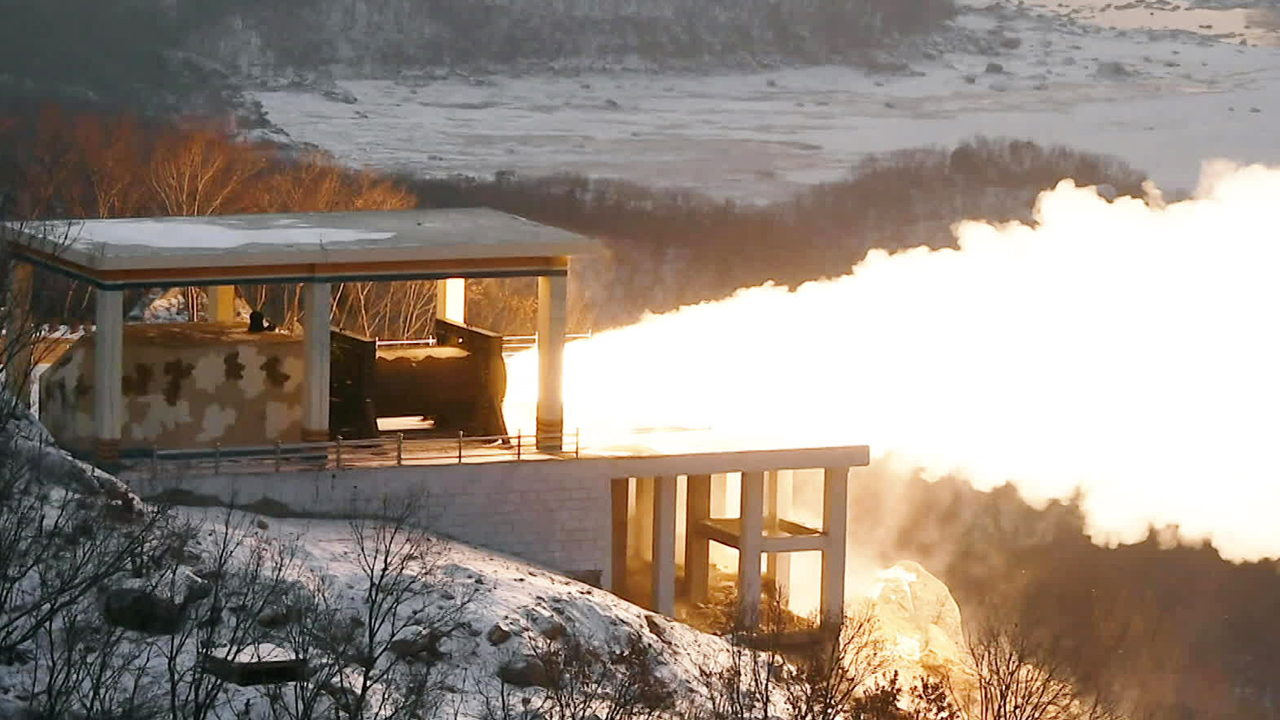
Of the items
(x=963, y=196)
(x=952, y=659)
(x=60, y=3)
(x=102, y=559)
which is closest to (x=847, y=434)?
(x=952, y=659)

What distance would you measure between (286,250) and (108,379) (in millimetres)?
3463

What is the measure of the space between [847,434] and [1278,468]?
19246 millimetres

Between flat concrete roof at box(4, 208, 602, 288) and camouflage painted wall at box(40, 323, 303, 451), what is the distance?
51.1 inches

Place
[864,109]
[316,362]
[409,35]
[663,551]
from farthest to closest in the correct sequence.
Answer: [409,35]
[864,109]
[663,551]
[316,362]

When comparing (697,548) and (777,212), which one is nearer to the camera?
(697,548)

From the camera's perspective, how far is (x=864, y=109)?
428 ft

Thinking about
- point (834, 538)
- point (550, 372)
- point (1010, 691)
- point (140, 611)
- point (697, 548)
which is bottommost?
point (697, 548)

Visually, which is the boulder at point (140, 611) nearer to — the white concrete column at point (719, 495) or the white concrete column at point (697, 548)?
the white concrete column at point (697, 548)

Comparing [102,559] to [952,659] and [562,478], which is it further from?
[952,659]

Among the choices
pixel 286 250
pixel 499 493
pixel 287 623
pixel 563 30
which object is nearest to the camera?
pixel 287 623

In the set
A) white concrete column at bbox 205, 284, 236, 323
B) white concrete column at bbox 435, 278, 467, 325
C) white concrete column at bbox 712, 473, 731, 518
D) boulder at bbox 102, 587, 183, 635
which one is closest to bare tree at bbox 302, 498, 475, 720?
boulder at bbox 102, 587, 183, 635

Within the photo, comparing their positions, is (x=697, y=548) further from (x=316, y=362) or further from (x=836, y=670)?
(x=836, y=670)

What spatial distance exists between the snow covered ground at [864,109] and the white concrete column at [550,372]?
72510 millimetres

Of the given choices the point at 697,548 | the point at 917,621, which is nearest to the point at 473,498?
the point at 697,548
